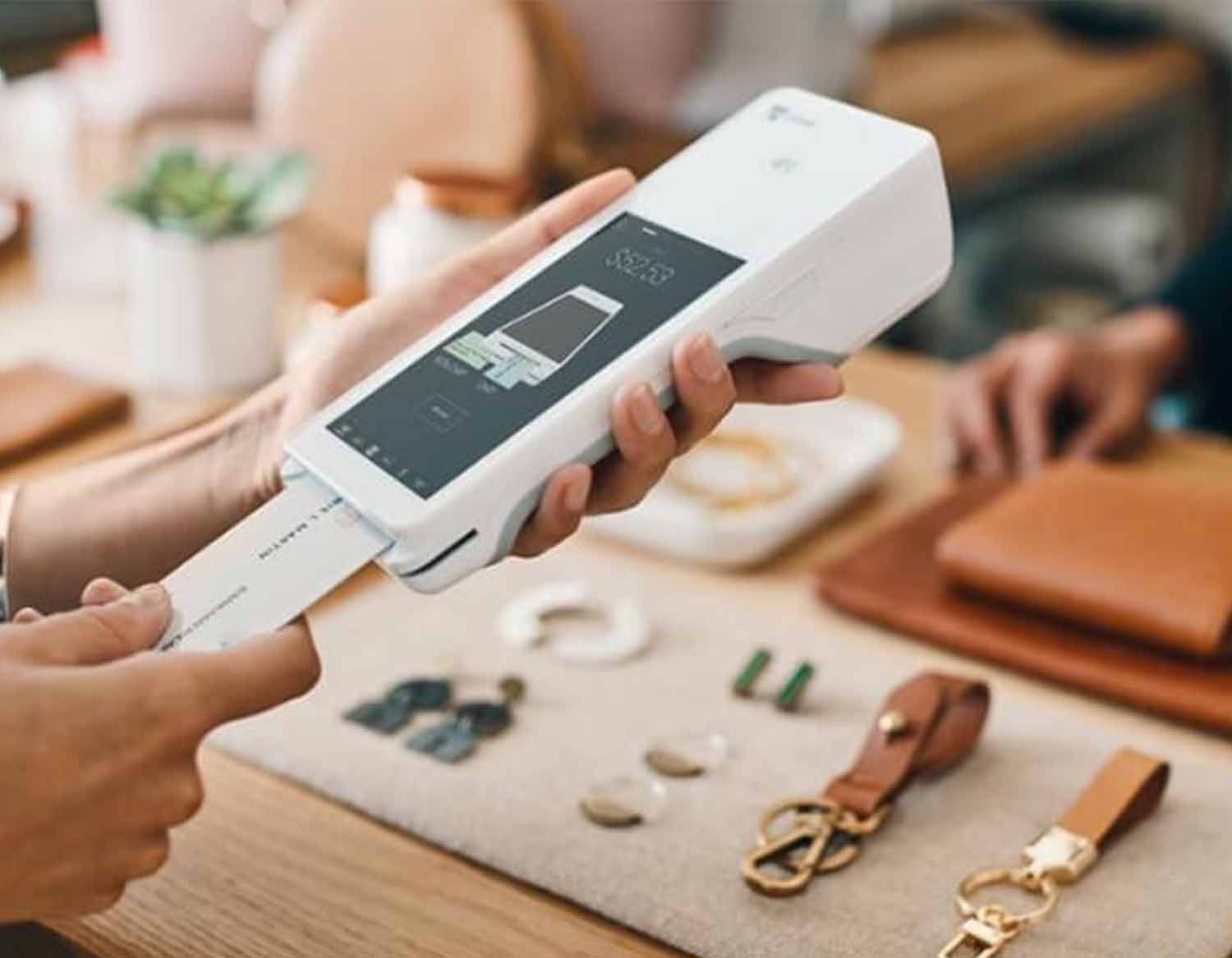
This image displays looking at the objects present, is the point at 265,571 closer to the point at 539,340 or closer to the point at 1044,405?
the point at 539,340

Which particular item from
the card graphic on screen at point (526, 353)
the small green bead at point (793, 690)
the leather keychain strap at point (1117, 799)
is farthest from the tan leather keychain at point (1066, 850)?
the card graphic on screen at point (526, 353)

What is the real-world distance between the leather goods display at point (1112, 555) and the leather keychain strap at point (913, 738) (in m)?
0.10

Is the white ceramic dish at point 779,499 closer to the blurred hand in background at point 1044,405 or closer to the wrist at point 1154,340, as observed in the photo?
the blurred hand in background at point 1044,405

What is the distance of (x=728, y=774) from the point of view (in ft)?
2.63

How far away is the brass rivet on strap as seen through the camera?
0.79 m

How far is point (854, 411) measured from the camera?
1.13m

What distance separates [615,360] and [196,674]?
0.19 meters

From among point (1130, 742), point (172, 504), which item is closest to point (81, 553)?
point (172, 504)

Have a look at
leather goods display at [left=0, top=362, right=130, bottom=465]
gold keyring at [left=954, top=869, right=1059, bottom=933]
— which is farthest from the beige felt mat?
leather goods display at [left=0, top=362, right=130, bottom=465]

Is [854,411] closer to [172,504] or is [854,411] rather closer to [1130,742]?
[1130,742]

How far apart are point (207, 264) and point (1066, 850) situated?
65cm

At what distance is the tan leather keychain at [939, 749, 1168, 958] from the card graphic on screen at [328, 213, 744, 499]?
0.24 metres

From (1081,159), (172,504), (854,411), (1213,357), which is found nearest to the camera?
(172,504)

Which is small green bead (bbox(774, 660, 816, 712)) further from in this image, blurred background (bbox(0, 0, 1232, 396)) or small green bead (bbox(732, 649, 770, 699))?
blurred background (bbox(0, 0, 1232, 396))
